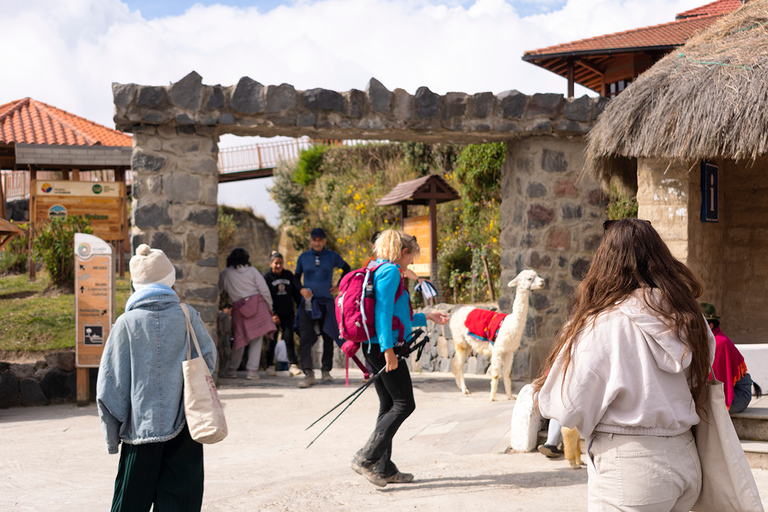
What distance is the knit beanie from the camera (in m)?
3.04

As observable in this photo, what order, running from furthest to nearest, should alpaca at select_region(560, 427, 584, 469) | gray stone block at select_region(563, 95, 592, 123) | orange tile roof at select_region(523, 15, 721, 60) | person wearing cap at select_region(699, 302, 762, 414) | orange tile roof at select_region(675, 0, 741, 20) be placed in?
1. orange tile roof at select_region(675, 0, 741, 20)
2. orange tile roof at select_region(523, 15, 721, 60)
3. gray stone block at select_region(563, 95, 592, 123)
4. alpaca at select_region(560, 427, 584, 469)
5. person wearing cap at select_region(699, 302, 762, 414)

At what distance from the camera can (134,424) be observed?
2861 millimetres

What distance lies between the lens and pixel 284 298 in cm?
904

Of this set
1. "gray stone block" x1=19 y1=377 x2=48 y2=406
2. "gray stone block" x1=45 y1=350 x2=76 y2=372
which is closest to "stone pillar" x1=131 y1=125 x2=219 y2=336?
"gray stone block" x1=45 y1=350 x2=76 y2=372

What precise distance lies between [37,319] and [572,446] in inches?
282

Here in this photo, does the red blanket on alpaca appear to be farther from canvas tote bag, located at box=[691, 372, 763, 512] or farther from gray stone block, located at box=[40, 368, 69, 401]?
canvas tote bag, located at box=[691, 372, 763, 512]

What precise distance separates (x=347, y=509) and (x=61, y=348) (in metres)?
5.50

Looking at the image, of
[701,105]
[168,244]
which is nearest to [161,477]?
[701,105]

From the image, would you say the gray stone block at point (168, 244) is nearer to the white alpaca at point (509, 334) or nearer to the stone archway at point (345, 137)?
the stone archway at point (345, 137)

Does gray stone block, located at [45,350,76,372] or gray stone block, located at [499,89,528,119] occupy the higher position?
gray stone block, located at [499,89,528,119]

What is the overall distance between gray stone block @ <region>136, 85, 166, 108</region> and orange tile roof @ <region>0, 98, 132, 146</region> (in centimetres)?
723

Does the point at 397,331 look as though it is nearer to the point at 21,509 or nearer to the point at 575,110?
the point at 21,509

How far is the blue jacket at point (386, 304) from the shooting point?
164 inches

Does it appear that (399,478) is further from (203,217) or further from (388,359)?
(203,217)
